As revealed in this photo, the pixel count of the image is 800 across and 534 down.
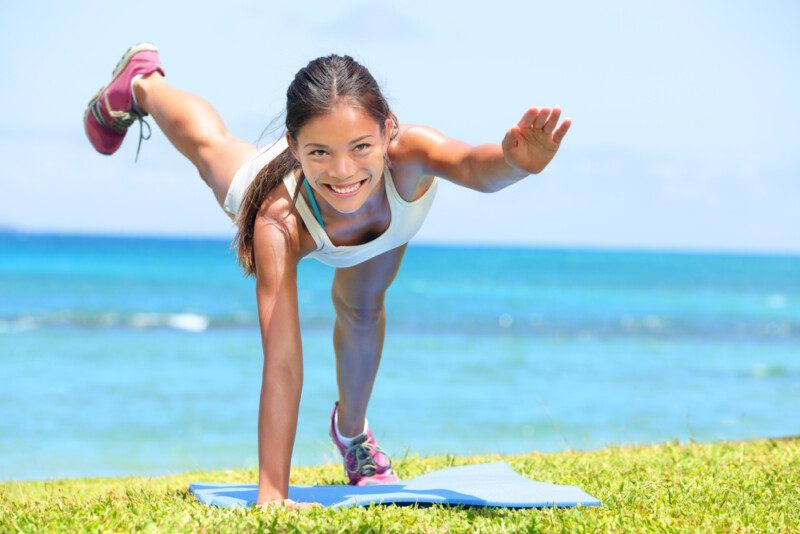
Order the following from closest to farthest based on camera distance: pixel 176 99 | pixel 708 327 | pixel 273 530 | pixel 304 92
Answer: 1. pixel 273 530
2. pixel 304 92
3. pixel 176 99
4. pixel 708 327

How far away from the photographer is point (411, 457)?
6.11 metres

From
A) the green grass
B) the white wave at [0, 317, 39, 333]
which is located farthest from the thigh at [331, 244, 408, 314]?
the white wave at [0, 317, 39, 333]

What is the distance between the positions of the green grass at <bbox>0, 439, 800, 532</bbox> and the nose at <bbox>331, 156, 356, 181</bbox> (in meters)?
1.28

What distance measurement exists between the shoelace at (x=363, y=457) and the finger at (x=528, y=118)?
2255 millimetres

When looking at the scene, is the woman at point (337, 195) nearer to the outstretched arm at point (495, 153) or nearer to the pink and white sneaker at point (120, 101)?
the outstretched arm at point (495, 153)

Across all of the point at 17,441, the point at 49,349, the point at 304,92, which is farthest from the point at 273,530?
the point at 49,349

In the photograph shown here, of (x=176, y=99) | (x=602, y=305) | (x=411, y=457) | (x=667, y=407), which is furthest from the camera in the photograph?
(x=602, y=305)

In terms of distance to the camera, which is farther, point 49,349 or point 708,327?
point 708,327

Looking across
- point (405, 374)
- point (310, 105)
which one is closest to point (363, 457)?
point (310, 105)

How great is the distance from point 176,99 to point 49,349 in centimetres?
1636

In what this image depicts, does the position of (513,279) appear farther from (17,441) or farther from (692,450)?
(692,450)

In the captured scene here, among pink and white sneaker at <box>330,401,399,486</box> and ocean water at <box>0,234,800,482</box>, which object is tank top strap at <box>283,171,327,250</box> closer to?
ocean water at <box>0,234,800,482</box>

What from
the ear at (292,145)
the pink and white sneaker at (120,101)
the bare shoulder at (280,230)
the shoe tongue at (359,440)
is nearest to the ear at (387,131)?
the ear at (292,145)

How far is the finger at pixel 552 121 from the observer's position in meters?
3.42
